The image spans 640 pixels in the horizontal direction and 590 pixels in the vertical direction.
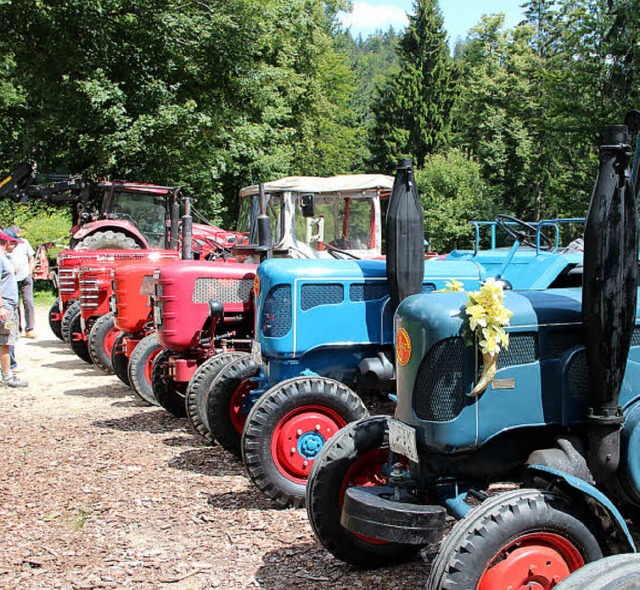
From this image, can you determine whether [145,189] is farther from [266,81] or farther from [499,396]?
[499,396]

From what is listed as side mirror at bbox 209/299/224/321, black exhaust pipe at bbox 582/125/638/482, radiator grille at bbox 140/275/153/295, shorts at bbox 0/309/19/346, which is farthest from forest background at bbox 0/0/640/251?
black exhaust pipe at bbox 582/125/638/482

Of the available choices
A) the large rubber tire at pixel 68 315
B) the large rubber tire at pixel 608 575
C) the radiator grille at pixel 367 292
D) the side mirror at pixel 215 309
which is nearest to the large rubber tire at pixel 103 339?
the large rubber tire at pixel 68 315

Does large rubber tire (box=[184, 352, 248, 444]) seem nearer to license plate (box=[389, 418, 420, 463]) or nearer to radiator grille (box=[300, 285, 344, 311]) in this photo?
radiator grille (box=[300, 285, 344, 311])

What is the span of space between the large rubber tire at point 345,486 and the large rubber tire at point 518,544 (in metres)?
0.99

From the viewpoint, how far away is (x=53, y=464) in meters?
6.09

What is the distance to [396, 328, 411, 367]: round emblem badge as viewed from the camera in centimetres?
343

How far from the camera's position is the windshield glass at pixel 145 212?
14.2 m

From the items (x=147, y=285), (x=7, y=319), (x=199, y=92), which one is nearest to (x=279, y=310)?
(x=147, y=285)

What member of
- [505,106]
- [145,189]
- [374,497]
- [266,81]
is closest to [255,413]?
[374,497]

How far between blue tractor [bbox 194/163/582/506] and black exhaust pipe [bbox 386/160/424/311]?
1 centimetres

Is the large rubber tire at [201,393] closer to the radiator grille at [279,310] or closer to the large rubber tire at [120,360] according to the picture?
the radiator grille at [279,310]

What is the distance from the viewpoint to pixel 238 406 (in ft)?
20.0

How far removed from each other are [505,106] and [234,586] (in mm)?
30023

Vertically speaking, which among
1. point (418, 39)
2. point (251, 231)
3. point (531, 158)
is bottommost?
point (251, 231)
